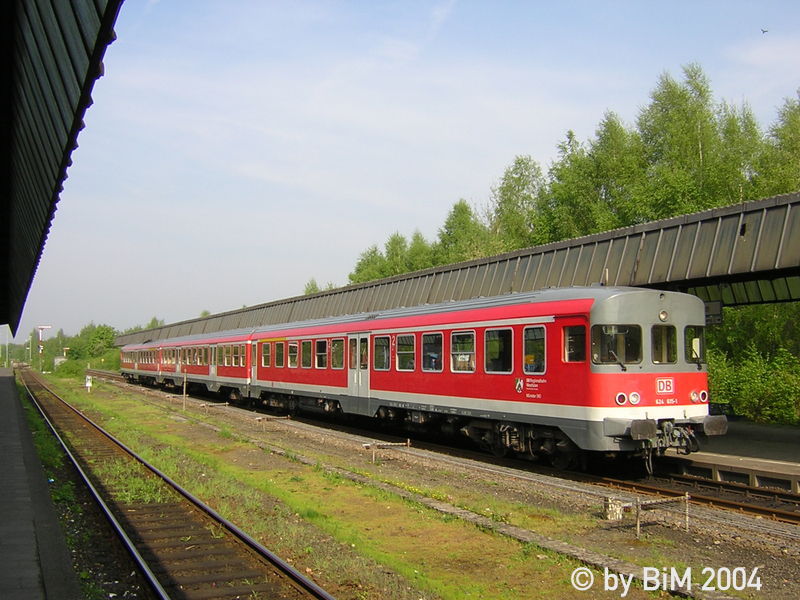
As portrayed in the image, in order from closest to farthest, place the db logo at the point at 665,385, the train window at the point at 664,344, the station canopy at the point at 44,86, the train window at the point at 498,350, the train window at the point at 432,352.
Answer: the station canopy at the point at 44,86
the db logo at the point at 665,385
the train window at the point at 664,344
the train window at the point at 498,350
the train window at the point at 432,352

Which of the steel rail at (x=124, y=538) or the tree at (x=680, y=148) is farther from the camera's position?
the tree at (x=680, y=148)

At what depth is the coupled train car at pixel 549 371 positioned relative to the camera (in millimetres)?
11453

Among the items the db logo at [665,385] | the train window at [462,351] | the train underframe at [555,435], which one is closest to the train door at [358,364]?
the train underframe at [555,435]

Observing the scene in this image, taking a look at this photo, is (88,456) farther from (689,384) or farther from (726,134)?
(726,134)

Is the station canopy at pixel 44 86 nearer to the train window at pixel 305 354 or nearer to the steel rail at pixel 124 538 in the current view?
the steel rail at pixel 124 538

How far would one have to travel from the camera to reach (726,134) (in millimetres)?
34094

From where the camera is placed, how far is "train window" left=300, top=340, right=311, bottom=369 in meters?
21.5

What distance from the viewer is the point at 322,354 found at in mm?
20641

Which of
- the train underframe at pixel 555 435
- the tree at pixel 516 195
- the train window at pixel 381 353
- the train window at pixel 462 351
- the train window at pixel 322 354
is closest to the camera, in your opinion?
the train underframe at pixel 555 435

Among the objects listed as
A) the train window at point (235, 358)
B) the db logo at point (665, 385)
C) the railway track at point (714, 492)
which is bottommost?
the railway track at point (714, 492)

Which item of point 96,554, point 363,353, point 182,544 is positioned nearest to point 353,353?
point 363,353

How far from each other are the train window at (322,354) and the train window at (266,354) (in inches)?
174

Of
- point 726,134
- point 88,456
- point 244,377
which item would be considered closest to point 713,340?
point 726,134

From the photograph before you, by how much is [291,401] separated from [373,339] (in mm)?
7062
